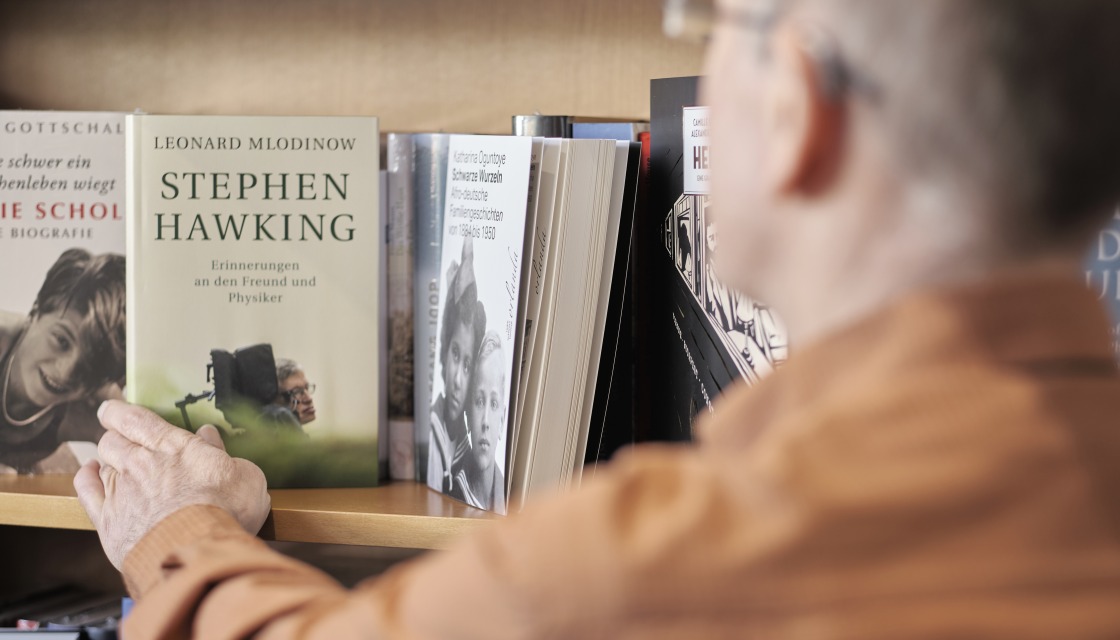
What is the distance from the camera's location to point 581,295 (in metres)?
0.89

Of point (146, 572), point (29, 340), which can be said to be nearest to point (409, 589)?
point (146, 572)

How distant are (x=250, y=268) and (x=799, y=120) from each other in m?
0.64

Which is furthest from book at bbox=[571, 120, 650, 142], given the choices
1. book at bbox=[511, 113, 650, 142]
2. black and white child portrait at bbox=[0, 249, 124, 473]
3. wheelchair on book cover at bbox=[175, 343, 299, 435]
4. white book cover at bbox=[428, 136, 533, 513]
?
black and white child portrait at bbox=[0, 249, 124, 473]

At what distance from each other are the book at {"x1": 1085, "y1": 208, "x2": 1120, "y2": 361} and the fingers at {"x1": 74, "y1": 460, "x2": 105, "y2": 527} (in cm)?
78

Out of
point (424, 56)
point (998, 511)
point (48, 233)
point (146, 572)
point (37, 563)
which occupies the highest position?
point (424, 56)

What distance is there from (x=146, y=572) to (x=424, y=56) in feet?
2.24

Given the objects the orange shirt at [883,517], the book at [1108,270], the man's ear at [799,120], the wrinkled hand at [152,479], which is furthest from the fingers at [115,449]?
the book at [1108,270]

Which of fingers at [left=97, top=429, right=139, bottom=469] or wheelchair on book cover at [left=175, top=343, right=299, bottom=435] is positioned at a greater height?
wheelchair on book cover at [left=175, top=343, right=299, bottom=435]

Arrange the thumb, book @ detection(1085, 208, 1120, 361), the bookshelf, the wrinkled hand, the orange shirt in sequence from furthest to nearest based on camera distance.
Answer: the bookshelf < the thumb < the wrinkled hand < book @ detection(1085, 208, 1120, 361) < the orange shirt

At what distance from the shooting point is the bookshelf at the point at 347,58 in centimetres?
119

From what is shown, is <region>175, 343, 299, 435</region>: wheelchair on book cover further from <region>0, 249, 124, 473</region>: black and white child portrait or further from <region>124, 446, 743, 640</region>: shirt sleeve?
<region>124, 446, 743, 640</region>: shirt sleeve

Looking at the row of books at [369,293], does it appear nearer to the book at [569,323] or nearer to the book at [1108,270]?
the book at [569,323]

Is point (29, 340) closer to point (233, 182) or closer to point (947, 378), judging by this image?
point (233, 182)

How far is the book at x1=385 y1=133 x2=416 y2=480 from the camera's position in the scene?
104 centimetres
